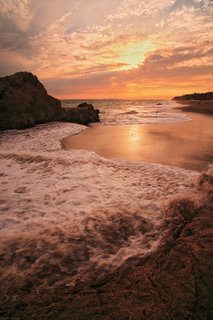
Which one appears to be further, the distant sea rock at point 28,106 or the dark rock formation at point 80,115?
the dark rock formation at point 80,115

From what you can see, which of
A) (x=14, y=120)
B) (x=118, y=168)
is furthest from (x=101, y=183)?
(x=14, y=120)

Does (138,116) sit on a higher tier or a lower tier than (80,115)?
lower

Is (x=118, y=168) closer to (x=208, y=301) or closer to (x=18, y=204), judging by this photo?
(x=18, y=204)

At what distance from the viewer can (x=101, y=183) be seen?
15.3ft

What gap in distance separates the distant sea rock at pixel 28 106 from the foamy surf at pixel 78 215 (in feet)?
24.2

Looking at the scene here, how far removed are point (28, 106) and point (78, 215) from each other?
11.8 metres

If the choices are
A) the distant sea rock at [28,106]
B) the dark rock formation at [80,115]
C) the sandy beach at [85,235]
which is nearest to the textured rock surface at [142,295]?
the sandy beach at [85,235]

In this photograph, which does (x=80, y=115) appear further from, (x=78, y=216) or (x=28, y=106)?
(x=78, y=216)

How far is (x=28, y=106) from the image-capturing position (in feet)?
45.2

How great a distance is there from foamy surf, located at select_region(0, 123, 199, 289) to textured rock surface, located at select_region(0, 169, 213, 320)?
15 cm

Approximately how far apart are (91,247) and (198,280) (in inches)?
45.5

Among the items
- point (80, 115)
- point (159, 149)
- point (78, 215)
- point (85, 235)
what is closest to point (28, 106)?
point (80, 115)

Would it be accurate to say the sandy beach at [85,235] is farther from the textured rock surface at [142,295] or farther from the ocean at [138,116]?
the ocean at [138,116]

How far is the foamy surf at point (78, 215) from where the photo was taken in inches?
95.2
